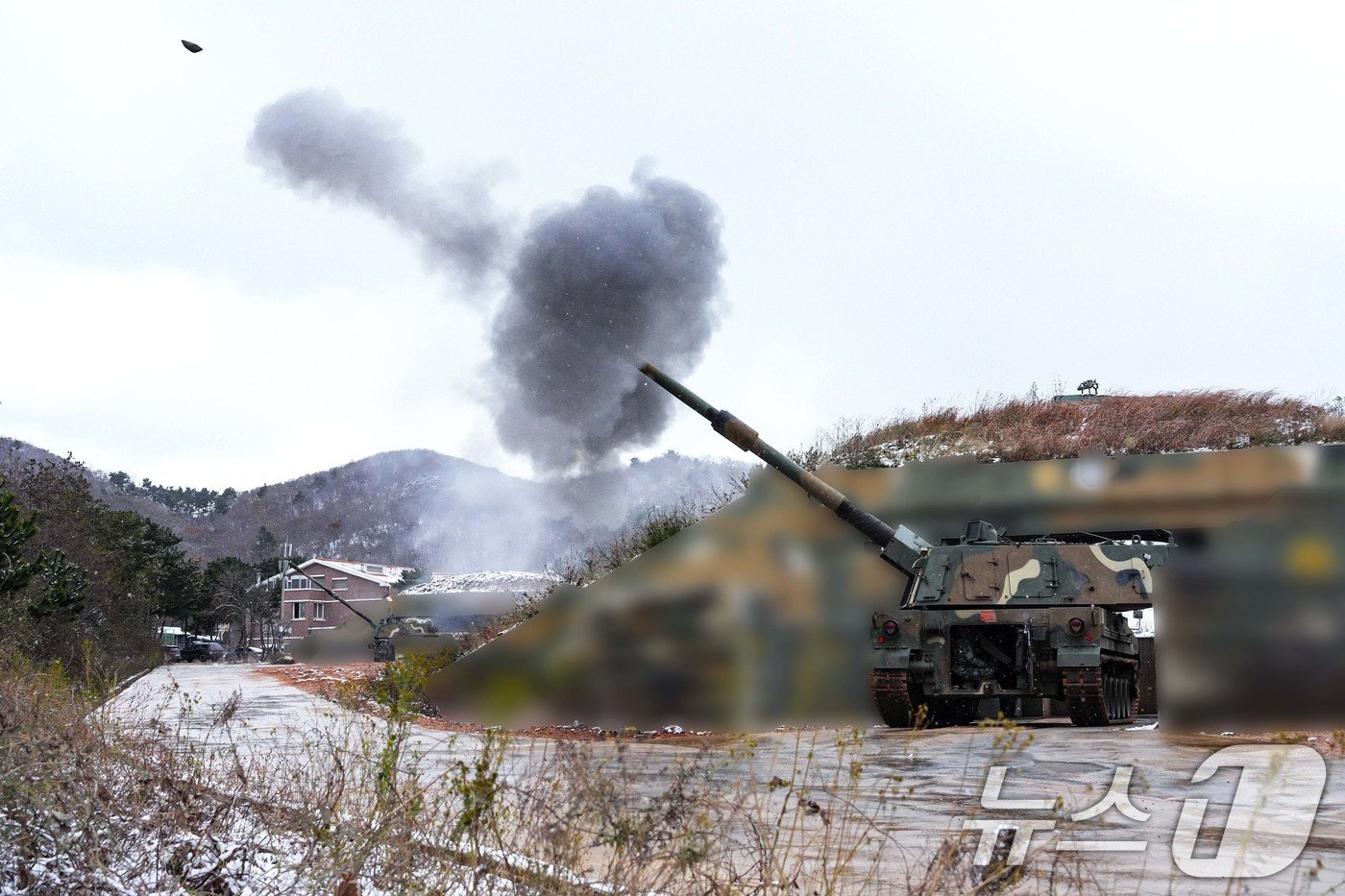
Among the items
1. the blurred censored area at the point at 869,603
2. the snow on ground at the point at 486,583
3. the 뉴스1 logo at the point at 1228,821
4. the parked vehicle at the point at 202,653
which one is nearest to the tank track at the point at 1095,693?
the blurred censored area at the point at 869,603

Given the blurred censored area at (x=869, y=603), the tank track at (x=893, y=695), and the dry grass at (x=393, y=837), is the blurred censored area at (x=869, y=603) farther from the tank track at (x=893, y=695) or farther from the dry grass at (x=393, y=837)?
the dry grass at (x=393, y=837)

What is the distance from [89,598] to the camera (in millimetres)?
33938

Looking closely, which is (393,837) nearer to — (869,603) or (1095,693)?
(1095,693)

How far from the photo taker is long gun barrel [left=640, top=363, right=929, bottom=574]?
48.9 ft

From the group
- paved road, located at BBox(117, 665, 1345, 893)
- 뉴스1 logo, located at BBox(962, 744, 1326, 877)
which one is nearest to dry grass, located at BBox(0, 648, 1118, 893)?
paved road, located at BBox(117, 665, 1345, 893)

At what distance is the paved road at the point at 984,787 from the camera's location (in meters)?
5.30

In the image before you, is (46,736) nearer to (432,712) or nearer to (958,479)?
(432,712)

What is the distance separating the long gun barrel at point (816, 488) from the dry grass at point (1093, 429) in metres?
8.99

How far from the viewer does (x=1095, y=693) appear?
12828 mm

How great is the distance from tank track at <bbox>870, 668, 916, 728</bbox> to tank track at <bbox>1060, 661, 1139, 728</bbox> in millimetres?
1523

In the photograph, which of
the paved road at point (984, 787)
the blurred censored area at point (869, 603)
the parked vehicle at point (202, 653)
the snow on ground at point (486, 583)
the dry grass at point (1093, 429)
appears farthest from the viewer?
the parked vehicle at point (202, 653)

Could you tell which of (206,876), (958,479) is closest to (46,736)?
(206,876)

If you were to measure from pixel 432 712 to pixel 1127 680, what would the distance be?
897 centimetres

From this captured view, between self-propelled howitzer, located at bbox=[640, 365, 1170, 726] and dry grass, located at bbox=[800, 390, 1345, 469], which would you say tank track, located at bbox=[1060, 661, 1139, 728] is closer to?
self-propelled howitzer, located at bbox=[640, 365, 1170, 726]
